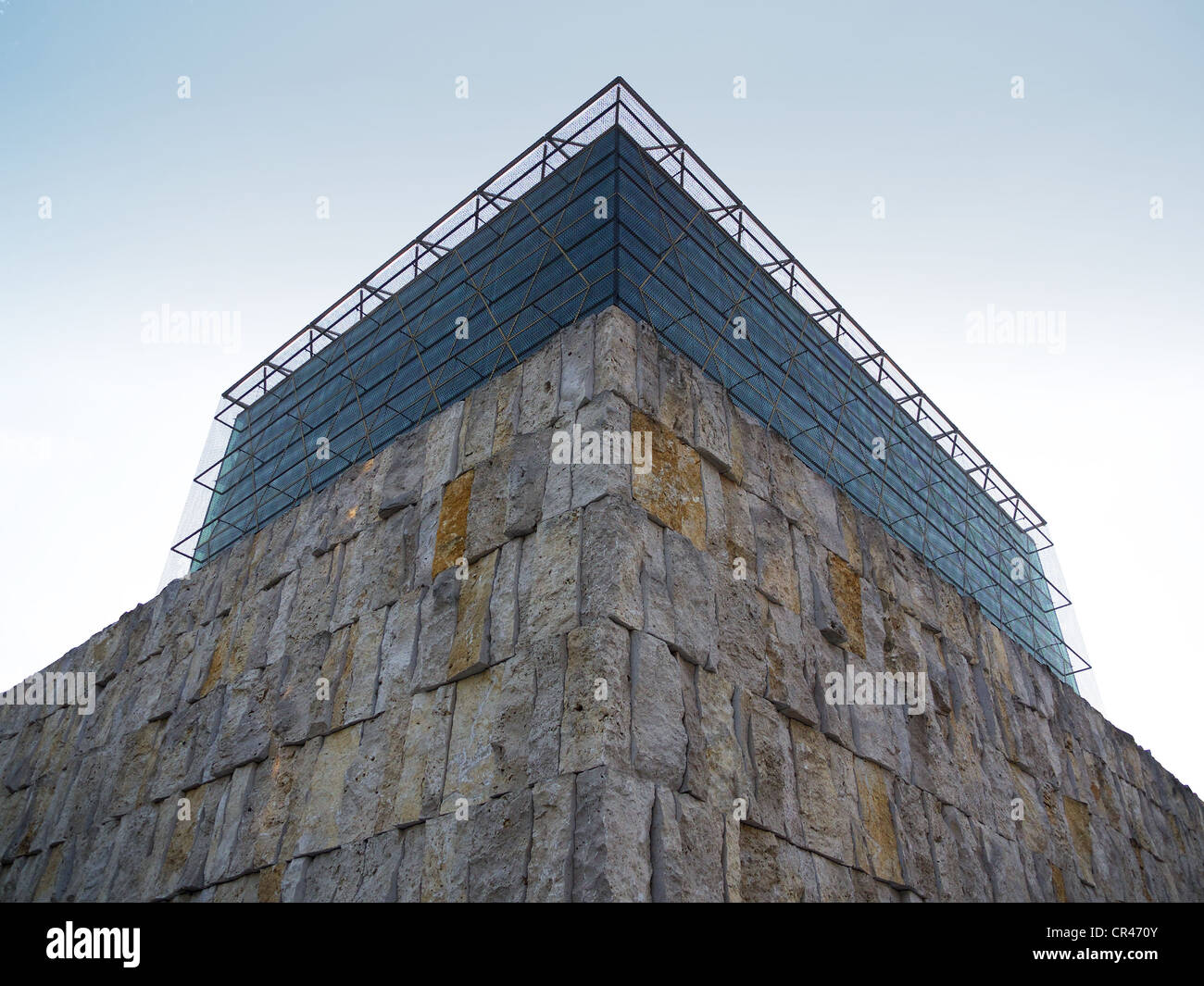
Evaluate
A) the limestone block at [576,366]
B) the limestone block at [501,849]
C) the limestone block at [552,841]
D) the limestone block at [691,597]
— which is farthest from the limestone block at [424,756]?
the limestone block at [576,366]

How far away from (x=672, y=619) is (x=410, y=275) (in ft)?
32.2

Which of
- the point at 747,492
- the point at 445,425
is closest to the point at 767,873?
the point at 747,492

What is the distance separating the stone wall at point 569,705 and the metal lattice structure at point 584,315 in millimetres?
1645

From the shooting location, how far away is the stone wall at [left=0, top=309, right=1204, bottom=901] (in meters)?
8.77

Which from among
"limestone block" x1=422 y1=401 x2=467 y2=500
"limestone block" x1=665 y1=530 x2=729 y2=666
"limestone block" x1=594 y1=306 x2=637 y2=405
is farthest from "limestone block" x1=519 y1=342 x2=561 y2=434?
"limestone block" x1=665 y1=530 x2=729 y2=666

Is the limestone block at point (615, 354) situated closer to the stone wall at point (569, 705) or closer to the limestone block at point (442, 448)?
the stone wall at point (569, 705)

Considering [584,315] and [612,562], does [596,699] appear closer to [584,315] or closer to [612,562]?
[612,562]

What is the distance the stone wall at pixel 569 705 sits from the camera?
345 inches

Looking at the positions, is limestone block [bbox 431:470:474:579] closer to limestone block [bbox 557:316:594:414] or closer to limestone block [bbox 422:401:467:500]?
limestone block [bbox 422:401:467:500]

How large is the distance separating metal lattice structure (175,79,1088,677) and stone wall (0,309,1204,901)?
5.40 feet

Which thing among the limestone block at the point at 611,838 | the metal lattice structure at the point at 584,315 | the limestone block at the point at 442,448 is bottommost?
the limestone block at the point at 611,838

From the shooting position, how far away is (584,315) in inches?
498

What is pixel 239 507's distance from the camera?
1838cm
